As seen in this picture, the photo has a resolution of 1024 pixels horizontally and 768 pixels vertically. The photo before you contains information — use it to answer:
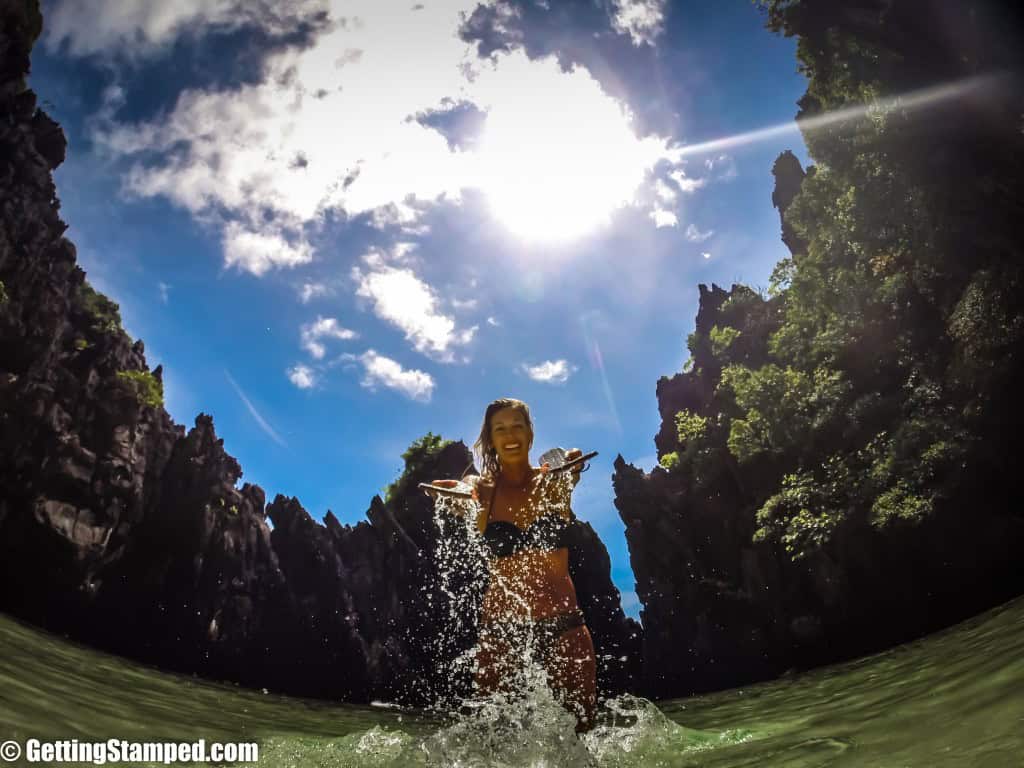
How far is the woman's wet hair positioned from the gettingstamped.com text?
2.46m

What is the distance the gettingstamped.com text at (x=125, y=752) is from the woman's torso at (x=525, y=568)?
1.92m

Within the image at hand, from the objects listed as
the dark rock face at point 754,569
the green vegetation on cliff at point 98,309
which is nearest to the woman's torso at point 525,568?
the dark rock face at point 754,569

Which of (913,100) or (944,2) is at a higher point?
(944,2)

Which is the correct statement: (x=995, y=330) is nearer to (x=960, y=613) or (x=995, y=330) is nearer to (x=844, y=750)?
(x=960, y=613)

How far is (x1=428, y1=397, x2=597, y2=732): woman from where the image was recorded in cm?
330

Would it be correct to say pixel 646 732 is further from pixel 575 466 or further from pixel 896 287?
pixel 896 287

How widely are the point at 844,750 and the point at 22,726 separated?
174 inches

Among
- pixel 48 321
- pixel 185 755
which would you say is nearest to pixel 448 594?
pixel 48 321

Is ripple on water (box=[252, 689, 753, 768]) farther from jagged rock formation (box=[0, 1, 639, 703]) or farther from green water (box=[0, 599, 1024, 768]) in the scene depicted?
jagged rock formation (box=[0, 1, 639, 703])

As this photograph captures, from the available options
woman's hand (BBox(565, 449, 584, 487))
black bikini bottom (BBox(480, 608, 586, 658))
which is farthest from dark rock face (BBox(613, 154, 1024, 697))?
black bikini bottom (BBox(480, 608, 586, 658))

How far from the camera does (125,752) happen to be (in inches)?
115

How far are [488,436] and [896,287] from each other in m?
18.9

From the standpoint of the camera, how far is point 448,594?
42.9 meters

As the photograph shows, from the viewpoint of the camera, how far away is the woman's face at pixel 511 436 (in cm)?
397
